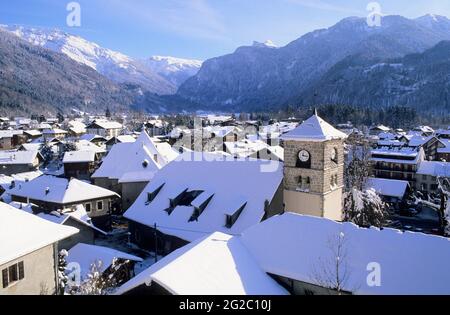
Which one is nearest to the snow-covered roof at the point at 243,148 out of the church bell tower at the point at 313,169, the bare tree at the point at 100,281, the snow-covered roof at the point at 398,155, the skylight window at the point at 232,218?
the snow-covered roof at the point at 398,155

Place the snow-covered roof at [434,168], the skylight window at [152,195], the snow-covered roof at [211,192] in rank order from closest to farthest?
the snow-covered roof at [211,192] < the skylight window at [152,195] < the snow-covered roof at [434,168]

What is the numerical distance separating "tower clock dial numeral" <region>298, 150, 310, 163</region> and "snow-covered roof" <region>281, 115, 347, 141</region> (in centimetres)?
114

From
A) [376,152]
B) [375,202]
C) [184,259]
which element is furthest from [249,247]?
[376,152]

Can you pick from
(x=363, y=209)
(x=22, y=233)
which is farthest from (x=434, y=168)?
(x=22, y=233)

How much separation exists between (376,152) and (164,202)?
159 feet

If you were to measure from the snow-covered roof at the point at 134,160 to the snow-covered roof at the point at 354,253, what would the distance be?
102ft

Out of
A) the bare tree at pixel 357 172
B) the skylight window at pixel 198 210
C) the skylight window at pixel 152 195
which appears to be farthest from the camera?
the bare tree at pixel 357 172

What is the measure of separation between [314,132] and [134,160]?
28411 millimetres

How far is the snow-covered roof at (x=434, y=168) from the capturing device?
6366 centimetres

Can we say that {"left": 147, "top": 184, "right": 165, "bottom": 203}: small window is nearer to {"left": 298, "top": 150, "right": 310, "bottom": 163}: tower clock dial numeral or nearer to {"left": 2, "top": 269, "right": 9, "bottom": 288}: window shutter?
{"left": 298, "top": 150, "right": 310, "bottom": 163}: tower clock dial numeral

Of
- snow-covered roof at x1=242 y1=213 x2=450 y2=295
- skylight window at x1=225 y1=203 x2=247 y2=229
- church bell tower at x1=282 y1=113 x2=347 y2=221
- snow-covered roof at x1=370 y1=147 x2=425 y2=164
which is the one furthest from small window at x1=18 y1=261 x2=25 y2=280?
snow-covered roof at x1=370 y1=147 x2=425 y2=164

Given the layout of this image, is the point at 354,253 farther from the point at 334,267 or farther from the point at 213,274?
the point at 213,274

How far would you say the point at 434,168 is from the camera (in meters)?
66.3

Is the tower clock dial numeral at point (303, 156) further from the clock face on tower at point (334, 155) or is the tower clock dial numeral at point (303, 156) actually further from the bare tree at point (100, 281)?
the bare tree at point (100, 281)
